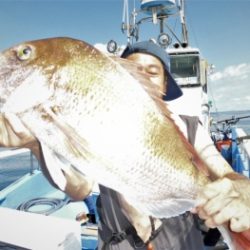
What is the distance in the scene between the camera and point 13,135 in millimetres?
1560

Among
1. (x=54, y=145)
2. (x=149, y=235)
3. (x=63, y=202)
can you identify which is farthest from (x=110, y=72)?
(x=63, y=202)

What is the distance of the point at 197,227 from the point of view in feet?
6.61

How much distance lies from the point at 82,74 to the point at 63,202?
12.9 ft

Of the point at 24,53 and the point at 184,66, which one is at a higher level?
the point at 184,66

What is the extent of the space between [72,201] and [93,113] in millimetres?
3281

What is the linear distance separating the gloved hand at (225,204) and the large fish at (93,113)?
15cm

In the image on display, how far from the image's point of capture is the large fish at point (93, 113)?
47.4 inches

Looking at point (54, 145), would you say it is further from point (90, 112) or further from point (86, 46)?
point (86, 46)

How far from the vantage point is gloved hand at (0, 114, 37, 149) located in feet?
A: 4.79

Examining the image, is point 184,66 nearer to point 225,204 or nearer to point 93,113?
point 225,204

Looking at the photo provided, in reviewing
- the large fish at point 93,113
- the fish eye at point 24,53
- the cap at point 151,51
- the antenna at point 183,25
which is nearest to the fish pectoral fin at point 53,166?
the large fish at point 93,113

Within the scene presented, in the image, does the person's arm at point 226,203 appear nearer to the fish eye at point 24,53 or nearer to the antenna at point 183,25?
the fish eye at point 24,53

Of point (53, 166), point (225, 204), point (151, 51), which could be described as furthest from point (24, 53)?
point (225, 204)

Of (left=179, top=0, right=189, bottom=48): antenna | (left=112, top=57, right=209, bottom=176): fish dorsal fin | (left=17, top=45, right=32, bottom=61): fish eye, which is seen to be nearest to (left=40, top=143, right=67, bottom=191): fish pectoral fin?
(left=17, top=45, right=32, bottom=61): fish eye
